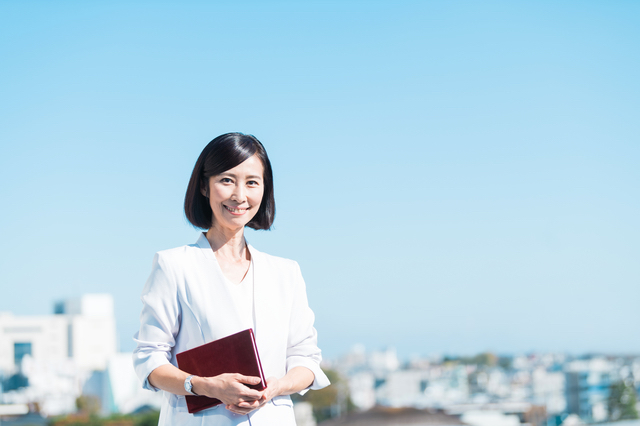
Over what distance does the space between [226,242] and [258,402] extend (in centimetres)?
34

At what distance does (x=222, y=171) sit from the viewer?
1340 mm

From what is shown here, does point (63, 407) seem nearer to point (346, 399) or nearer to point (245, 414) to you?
point (346, 399)

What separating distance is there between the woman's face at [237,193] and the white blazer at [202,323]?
78 mm

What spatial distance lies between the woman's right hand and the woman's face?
1.03 feet

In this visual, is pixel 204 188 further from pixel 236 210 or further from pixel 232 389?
pixel 232 389

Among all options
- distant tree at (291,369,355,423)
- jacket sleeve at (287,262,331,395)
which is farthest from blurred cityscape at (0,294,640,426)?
jacket sleeve at (287,262,331,395)

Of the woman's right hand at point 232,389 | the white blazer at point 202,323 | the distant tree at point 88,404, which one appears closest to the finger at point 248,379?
the woman's right hand at point 232,389

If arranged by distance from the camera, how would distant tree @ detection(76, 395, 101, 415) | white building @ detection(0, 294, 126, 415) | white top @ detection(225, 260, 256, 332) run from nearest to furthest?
white top @ detection(225, 260, 256, 332) → distant tree @ detection(76, 395, 101, 415) → white building @ detection(0, 294, 126, 415)

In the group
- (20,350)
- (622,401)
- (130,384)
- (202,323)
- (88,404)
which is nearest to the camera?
(202,323)

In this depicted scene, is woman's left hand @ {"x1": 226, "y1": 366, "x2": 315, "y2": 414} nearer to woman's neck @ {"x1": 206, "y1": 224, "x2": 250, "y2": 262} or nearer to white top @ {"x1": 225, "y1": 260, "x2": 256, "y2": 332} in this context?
white top @ {"x1": 225, "y1": 260, "x2": 256, "y2": 332}

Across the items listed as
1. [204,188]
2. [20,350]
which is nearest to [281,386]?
[204,188]

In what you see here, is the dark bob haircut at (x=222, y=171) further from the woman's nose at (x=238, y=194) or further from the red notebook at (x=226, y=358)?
the red notebook at (x=226, y=358)

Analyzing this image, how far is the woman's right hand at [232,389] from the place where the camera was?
1.18 metres

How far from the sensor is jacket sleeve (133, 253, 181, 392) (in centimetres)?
126
